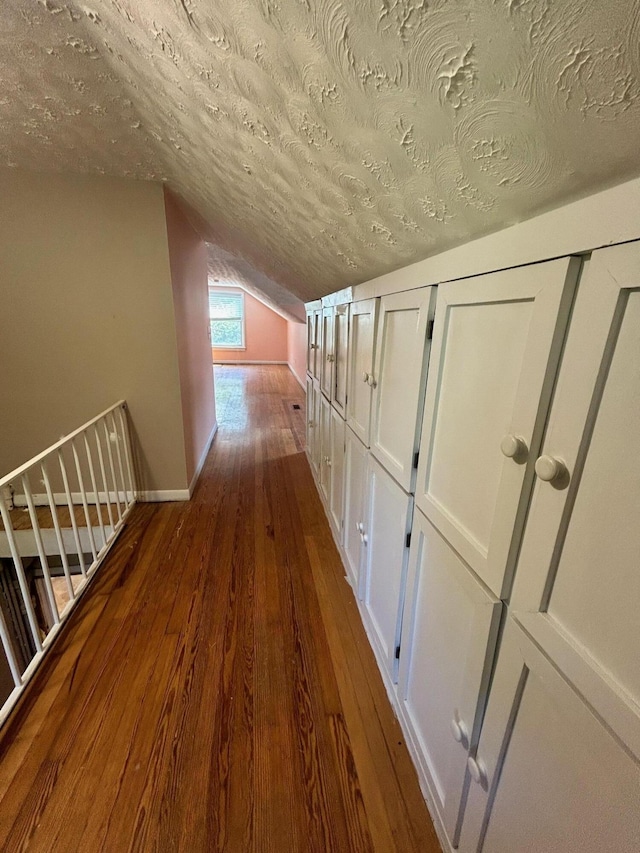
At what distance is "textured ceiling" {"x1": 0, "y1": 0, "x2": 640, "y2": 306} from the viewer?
395 mm

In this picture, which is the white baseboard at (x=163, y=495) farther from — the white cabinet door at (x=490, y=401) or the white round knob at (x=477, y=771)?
the white round knob at (x=477, y=771)

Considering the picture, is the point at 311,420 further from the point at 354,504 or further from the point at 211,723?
the point at 211,723

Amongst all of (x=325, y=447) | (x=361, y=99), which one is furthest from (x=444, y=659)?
(x=325, y=447)

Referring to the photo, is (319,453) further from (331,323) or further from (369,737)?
(369,737)

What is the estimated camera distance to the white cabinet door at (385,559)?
1.13m

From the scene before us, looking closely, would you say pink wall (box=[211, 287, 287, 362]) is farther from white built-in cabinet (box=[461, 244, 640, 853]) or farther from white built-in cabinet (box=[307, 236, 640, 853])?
white built-in cabinet (box=[461, 244, 640, 853])

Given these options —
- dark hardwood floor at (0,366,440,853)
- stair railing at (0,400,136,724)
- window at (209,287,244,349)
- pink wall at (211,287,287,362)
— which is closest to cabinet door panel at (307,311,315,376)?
stair railing at (0,400,136,724)

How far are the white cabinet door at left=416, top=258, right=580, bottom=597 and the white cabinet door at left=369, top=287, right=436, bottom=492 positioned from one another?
6 cm

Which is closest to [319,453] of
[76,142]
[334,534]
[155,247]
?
[334,534]

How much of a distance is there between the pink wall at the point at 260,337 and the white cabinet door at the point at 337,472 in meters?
8.50

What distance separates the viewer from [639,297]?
1.38 feet

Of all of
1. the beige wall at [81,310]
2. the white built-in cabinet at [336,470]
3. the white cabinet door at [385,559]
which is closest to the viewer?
the white cabinet door at [385,559]

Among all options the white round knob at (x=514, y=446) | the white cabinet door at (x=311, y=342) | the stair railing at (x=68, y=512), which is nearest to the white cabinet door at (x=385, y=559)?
the white round knob at (x=514, y=446)

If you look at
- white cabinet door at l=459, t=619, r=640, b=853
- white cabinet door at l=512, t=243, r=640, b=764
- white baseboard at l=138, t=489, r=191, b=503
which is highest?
white cabinet door at l=512, t=243, r=640, b=764
